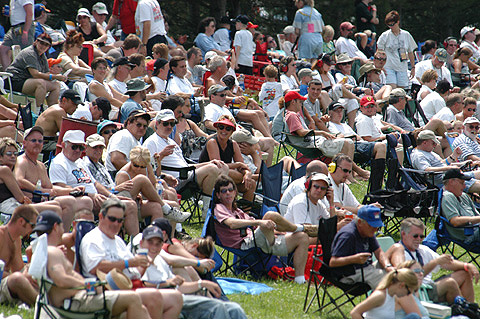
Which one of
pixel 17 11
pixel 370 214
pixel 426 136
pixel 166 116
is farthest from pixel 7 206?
pixel 17 11

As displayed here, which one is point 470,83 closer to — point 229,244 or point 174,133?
point 174,133

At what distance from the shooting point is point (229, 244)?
27.2 ft

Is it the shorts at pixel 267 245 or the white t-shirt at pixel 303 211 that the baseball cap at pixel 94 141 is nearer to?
the shorts at pixel 267 245

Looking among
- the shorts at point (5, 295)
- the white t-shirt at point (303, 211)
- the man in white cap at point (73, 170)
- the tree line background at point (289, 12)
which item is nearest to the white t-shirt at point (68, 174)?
the man in white cap at point (73, 170)

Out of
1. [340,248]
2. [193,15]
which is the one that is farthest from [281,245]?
[193,15]

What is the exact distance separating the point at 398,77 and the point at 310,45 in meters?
2.21

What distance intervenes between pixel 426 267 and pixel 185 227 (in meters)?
3.23

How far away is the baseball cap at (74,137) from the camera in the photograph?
8344mm

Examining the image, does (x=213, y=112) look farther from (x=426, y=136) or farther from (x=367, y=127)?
(x=426, y=136)

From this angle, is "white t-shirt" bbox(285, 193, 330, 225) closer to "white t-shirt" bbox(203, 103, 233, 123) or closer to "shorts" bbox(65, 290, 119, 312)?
"white t-shirt" bbox(203, 103, 233, 123)

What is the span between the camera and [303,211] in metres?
8.62

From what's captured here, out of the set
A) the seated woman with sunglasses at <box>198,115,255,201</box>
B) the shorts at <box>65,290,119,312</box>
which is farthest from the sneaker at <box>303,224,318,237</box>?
the shorts at <box>65,290,119,312</box>

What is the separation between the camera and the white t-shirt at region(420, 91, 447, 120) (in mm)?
14830

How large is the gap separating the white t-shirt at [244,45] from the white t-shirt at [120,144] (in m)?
7.70
